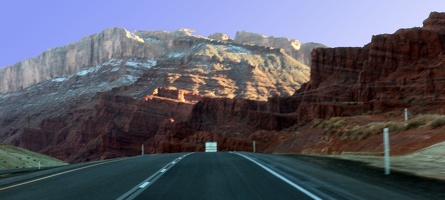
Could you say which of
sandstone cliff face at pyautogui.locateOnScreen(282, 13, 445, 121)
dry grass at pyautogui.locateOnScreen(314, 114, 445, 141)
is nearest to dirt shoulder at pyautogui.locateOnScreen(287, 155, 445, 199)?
dry grass at pyautogui.locateOnScreen(314, 114, 445, 141)

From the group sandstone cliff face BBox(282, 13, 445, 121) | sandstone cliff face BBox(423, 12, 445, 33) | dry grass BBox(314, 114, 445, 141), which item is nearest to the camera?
dry grass BBox(314, 114, 445, 141)

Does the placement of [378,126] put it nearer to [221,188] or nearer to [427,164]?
[427,164]

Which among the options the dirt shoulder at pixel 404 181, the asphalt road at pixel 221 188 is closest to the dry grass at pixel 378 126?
the dirt shoulder at pixel 404 181

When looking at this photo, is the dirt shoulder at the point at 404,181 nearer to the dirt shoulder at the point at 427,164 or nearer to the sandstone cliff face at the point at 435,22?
the dirt shoulder at the point at 427,164

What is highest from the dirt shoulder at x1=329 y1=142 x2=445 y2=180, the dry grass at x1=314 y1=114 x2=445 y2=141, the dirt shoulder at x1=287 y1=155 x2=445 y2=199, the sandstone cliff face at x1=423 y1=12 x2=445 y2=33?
the sandstone cliff face at x1=423 y1=12 x2=445 y2=33

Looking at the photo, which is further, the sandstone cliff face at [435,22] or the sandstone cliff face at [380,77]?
the sandstone cliff face at [435,22]

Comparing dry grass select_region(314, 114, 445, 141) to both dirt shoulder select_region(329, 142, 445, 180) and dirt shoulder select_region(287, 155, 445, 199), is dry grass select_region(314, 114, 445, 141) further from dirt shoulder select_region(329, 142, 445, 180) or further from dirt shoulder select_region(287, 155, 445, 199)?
dirt shoulder select_region(287, 155, 445, 199)

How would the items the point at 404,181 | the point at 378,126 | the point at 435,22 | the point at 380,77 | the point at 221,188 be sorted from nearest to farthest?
the point at 221,188
the point at 404,181
the point at 378,126
the point at 380,77
the point at 435,22

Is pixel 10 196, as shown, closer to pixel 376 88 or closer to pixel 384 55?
pixel 376 88

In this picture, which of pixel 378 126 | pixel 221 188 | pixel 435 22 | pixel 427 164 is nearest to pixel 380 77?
pixel 435 22

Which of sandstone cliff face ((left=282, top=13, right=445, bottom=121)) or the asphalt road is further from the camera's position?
sandstone cliff face ((left=282, top=13, right=445, bottom=121))

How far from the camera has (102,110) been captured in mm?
149625

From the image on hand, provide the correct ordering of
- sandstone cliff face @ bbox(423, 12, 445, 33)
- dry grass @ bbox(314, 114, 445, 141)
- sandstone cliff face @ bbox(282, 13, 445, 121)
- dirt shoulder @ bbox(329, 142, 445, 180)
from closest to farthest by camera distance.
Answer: dirt shoulder @ bbox(329, 142, 445, 180)
dry grass @ bbox(314, 114, 445, 141)
sandstone cliff face @ bbox(282, 13, 445, 121)
sandstone cliff face @ bbox(423, 12, 445, 33)

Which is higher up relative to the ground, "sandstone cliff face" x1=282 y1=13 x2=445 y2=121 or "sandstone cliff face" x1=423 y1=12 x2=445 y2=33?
"sandstone cliff face" x1=423 y1=12 x2=445 y2=33
